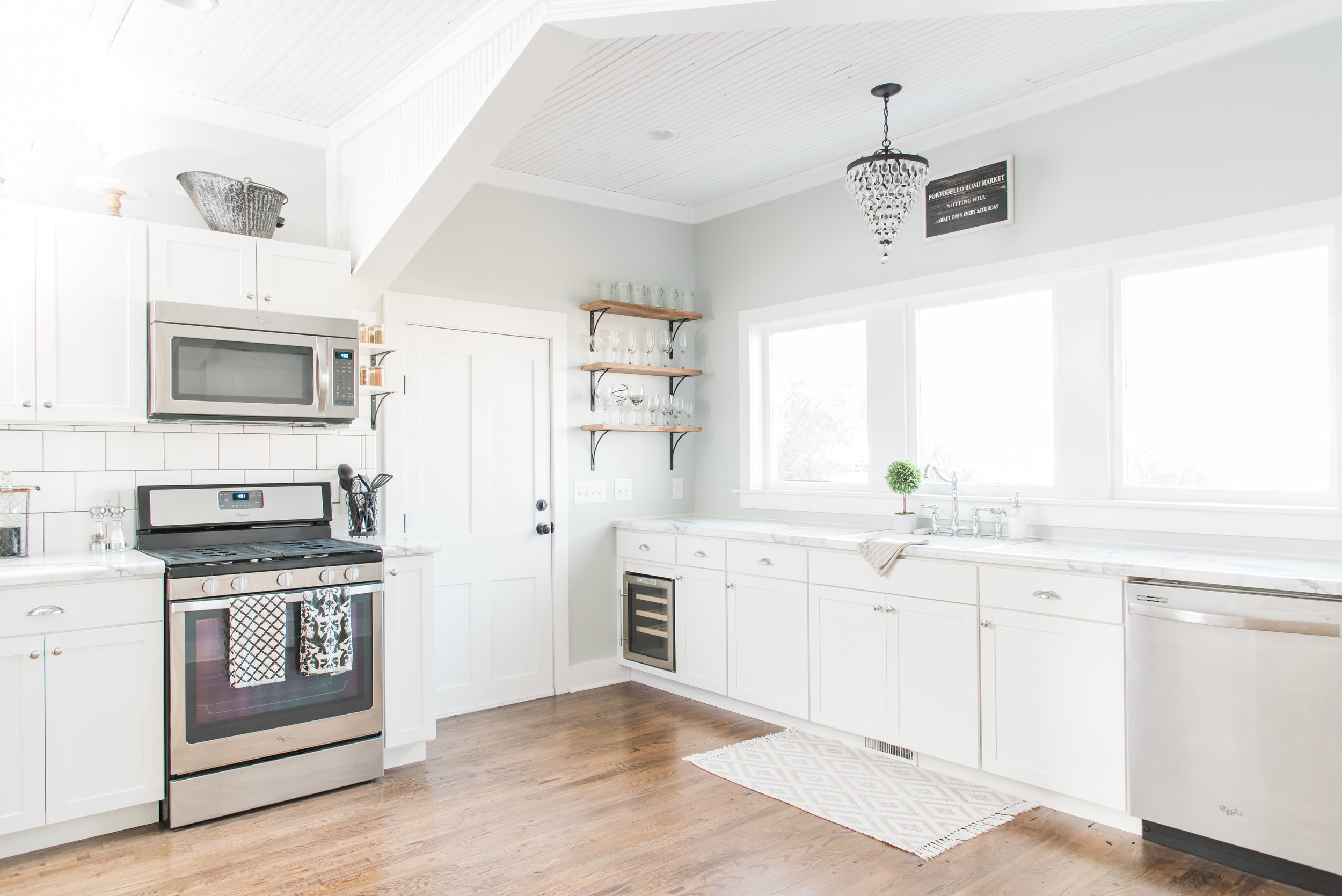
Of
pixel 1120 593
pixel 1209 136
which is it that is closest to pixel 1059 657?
pixel 1120 593

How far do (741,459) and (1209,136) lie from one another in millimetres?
2591

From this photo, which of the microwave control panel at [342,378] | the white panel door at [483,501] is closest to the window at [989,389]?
the white panel door at [483,501]

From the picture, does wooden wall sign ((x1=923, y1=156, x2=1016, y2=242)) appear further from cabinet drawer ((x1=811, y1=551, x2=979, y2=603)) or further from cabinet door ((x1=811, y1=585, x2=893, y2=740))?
cabinet door ((x1=811, y1=585, x2=893, y2=740))

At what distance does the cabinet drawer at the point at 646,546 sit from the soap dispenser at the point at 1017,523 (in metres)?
1.62

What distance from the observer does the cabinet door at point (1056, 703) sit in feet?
8.76

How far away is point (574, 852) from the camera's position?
2613 mm

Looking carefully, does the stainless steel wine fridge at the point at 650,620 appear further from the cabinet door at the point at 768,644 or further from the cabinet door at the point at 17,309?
the cabinet door at the point at 17,309

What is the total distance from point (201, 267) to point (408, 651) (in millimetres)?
1639

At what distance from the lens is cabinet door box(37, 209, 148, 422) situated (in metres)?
2.86

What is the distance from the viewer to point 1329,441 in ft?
9.05

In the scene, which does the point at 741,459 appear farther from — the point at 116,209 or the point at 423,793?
the point at 116,209

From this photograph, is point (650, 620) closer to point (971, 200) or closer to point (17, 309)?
point (971, 200)

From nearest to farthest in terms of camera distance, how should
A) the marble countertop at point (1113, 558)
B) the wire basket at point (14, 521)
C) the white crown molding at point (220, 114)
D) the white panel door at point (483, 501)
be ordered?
the marble countertop at point (1113, 558) → the wire basket at point (14, 521) → the white crown molding at point (220, 114) → the white panel door at point (483, 501)

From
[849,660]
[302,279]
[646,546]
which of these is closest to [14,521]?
[302,279]
